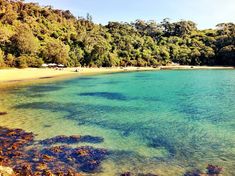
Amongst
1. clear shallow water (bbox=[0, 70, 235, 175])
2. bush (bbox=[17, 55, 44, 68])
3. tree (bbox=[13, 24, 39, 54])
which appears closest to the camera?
clear shallow water (bbox=[0, 70, 235, 175])

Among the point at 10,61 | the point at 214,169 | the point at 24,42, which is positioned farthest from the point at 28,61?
the point at 214,169

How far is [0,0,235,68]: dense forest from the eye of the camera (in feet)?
320

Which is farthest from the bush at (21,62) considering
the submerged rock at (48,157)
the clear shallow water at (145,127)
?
the submerged rock at (48,157)

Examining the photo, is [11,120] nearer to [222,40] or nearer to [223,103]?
[223,103]

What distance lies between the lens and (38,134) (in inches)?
923

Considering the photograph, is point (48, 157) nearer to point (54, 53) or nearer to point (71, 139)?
point (71, 139)

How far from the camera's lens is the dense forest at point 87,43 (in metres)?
97.6

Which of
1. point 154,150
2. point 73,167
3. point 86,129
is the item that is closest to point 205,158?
point 154,150

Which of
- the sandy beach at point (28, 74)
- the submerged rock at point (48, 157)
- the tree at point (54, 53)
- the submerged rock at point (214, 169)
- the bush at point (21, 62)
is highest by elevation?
the tree at point (54, 53)

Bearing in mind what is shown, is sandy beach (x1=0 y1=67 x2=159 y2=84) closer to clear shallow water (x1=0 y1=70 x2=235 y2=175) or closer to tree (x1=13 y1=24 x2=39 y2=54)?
tree (x1=13 y1=24 x2=39 y2=54)

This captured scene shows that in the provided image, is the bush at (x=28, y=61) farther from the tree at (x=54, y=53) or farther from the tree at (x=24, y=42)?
the tree at (x=54, y=53)

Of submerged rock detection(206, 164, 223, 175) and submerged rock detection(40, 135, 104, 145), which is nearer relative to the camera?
submerged rock detection(206, 164, 223, 175)

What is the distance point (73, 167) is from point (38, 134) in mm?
7855

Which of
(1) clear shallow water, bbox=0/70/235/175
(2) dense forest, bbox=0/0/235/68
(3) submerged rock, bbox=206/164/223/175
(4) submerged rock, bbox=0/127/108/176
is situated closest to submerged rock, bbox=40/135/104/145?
(4) submerged rock, bbox=0/127/108/176
